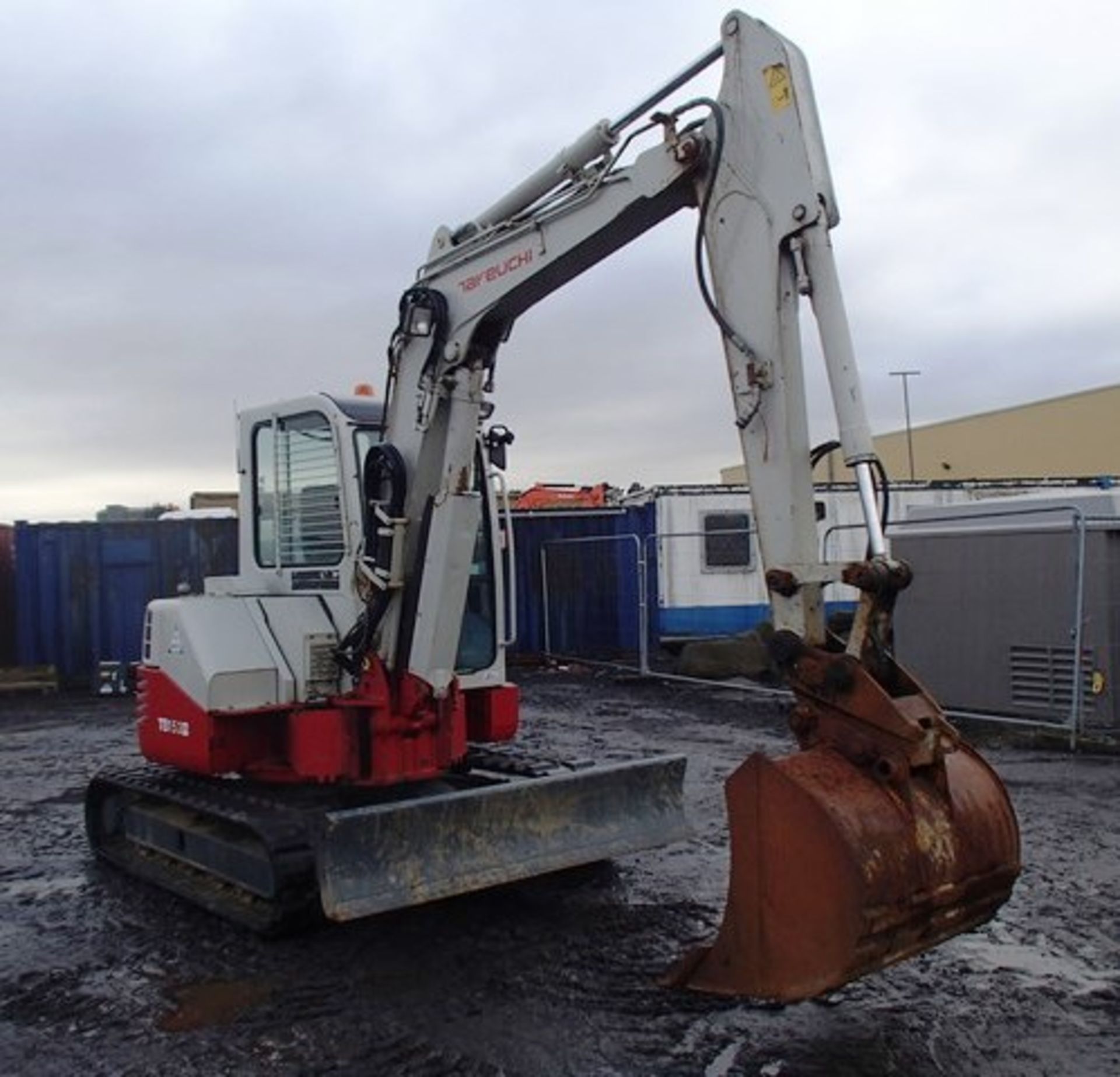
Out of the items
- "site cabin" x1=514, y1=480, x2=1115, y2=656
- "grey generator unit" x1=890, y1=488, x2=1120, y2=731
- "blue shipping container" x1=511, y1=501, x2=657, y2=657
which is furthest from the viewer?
"blue shipping container" x1=511, y1=501, x2=657, y2=657

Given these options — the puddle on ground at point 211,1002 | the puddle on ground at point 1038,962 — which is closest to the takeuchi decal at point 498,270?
the puddle on ground at point 211,1002

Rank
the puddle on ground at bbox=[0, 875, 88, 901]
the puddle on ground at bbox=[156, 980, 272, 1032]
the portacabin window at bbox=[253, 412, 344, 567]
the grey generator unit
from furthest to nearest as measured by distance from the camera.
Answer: the grey generator unit, the puddle on ground at bbox=[0, 875, 88, 901], the portacabin window at bbox=[253, 412, 344, 567], the puddle on ground at bbox=[156, 980, 272, 1032]

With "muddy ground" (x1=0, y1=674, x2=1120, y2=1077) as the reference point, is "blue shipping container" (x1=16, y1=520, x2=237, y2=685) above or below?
→ above

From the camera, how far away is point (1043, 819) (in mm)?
7949

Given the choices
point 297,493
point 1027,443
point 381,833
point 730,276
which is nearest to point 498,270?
point 730,276

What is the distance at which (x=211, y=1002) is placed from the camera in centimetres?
496

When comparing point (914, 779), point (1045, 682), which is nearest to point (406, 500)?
point (914, 779)

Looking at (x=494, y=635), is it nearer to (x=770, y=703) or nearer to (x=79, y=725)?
(x=770, y=703)

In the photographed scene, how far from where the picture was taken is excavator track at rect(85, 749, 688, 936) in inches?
204

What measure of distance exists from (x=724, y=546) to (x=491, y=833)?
12.5 meters

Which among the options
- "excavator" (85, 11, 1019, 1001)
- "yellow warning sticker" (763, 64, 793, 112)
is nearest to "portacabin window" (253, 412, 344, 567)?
"excavator" (85, 11, 1019, 1001)

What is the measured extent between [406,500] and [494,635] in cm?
112

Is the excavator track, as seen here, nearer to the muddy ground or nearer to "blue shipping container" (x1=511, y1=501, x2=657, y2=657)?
the muddy ground

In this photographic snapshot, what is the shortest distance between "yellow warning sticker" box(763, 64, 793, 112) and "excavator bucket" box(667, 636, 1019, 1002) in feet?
7.14
